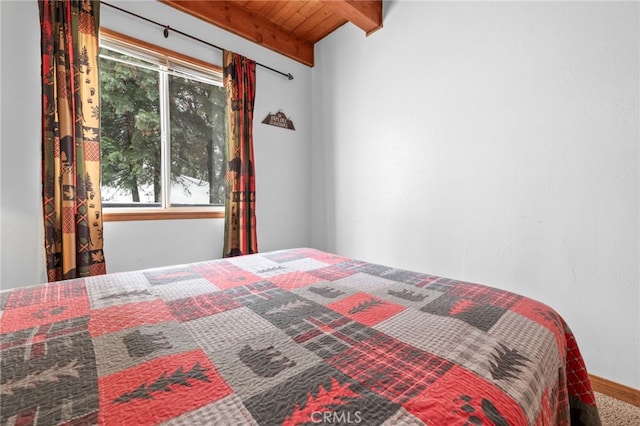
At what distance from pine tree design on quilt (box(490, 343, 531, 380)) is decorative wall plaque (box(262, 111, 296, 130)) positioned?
2615 millimetres

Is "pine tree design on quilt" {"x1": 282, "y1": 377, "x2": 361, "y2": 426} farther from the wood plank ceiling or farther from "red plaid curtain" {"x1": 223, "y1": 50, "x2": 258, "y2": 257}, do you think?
the wood plank ceiling

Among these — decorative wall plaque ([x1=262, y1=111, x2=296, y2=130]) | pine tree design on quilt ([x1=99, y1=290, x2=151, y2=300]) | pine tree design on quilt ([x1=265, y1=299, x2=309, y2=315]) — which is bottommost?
pine tree design on quilt ([x1=265, y1=299, x2=309, y2=315])

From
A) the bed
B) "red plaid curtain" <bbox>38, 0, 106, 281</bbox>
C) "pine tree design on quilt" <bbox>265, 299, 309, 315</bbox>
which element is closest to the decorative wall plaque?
"red plaid curtain" <bbox>38, 0, 106, 281</bbox>

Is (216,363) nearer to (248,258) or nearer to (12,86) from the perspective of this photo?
(248,258)

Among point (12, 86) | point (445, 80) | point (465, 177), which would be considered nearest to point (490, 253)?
point (465, 177)

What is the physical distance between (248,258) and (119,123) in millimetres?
1550

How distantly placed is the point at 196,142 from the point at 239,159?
40 cm

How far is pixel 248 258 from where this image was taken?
150 cm

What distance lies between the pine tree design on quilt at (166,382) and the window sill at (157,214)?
1871 millimetres

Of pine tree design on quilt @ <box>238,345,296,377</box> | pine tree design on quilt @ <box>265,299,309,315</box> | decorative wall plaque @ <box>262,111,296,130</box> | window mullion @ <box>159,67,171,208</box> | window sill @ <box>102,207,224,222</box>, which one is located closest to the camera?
pine tree design on quilt @ <box>238,345,296,377</box>

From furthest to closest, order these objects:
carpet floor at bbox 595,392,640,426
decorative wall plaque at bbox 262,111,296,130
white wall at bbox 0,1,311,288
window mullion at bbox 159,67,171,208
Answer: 1. decorative wall plaque at bbox 262,111,296,130
2. window mullion at bbox 159,67,171,208
3. white wall at bbox 0,1,311,288
4. carpet floor at bbox 595,392,640,426

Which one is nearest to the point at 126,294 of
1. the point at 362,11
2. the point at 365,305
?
the point at 365,305

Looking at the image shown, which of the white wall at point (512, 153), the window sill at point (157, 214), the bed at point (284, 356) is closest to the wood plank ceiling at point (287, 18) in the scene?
the white wall at point (512, 153)

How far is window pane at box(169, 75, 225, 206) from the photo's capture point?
2285 mm
